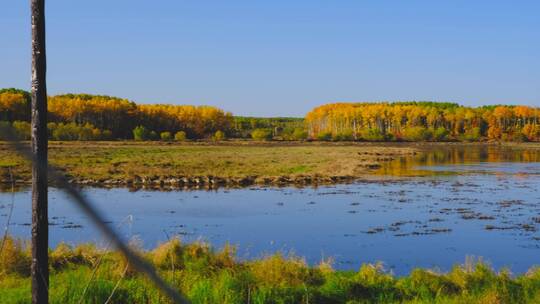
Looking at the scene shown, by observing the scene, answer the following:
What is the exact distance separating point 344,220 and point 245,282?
13.9 meters

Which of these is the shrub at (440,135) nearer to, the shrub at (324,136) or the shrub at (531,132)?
the shrub at (531,132)

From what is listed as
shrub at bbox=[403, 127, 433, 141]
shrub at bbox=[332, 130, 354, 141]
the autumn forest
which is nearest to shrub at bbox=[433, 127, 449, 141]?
the autumn forest

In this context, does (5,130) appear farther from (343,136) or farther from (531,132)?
(531,132)

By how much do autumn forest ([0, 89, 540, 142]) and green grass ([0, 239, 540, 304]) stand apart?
8641 centimetres

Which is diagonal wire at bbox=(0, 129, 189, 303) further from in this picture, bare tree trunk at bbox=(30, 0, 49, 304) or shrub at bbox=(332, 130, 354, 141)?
shrub at bbox=(332, 130, 354, 141)

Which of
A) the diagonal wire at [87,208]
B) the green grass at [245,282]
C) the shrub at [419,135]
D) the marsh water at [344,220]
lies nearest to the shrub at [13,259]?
the green grass at [245,282]

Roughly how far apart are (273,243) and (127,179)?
71.0ft

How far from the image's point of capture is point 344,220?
23.2 m

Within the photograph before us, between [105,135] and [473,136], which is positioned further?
[473,136]

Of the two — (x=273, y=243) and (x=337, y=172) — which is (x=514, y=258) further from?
(x=337, y=172)

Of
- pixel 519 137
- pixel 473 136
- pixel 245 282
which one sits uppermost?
pixel 473 136

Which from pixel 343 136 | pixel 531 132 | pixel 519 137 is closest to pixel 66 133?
pixel 343 136

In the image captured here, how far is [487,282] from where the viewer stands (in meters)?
10.5

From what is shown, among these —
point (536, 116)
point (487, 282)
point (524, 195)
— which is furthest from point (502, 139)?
point (487, 282)
